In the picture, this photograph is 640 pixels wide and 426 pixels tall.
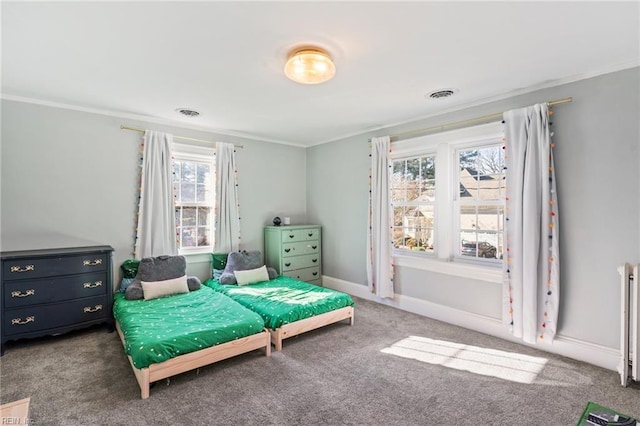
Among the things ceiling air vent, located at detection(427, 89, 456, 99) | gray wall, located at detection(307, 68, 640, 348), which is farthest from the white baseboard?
ceiling air vent, located at detection(427, 89, 456, 99)

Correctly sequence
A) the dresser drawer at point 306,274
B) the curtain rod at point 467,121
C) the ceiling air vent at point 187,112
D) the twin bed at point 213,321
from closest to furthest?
the twin bed at point 213,321 < the curtain rod at point 467,121 < the ceiling air vent at point 187,112 < the dresser drawer at point 306,274

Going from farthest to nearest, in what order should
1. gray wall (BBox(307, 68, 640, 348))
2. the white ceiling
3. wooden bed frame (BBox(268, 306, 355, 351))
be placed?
wooden bed frame (BBox(268, 306, 355, 351)) → gray wall (BBox(307, 68, 640, 348)) → the white ceiling

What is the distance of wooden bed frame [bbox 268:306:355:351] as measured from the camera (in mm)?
2934

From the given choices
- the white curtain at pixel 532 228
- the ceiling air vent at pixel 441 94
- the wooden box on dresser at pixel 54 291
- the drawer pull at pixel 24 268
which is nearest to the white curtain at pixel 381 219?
the ceiling air vent at pixel 441 94

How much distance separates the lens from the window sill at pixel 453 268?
3.24m

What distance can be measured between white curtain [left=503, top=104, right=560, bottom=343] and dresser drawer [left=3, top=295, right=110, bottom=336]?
4.17 meters

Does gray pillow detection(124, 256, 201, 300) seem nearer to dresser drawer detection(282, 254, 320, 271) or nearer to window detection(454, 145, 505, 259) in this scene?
dresser drawer detection(282, 254, 320, 271)

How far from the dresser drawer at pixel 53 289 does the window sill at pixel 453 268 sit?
11.4ft

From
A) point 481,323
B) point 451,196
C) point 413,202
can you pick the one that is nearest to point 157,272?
point 413,202

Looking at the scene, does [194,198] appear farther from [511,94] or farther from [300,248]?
[511,94]

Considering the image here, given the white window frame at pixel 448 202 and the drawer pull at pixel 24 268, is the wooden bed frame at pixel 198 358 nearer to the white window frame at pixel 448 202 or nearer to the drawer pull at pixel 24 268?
the drawer pull at pixel 24 268

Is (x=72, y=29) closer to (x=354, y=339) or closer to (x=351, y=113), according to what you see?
(x=351, y=113)

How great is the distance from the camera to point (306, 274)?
4.96 m

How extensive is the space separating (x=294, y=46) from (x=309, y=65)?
16 cm
